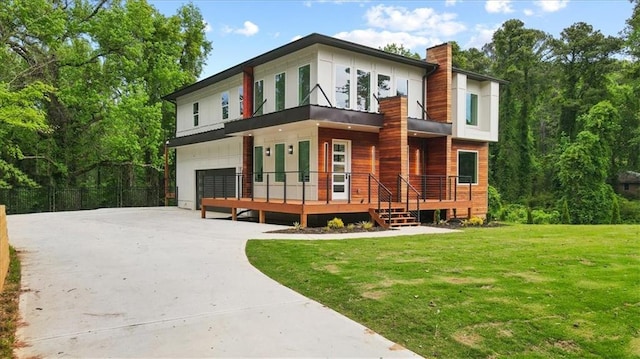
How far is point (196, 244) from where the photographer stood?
9688mm

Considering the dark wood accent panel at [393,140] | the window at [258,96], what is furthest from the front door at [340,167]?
the window at [258,96]

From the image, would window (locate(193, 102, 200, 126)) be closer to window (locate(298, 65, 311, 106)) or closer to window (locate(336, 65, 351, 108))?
window (locate(298, 65, 311, 106))

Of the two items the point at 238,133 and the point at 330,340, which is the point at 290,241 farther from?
the point at 238,133

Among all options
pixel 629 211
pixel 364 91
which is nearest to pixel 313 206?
pixel 364 91

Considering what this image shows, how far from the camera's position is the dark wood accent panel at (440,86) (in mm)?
17016

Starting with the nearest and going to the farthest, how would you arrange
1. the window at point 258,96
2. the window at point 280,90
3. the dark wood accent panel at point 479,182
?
1. the window at point 280,90
2. the window at point 258,96
3. the dark wood accent panel at point 479,182

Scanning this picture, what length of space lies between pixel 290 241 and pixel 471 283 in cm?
500

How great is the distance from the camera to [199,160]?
74.1 ft

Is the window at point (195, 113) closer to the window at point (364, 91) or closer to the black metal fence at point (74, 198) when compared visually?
the black metal fence at point (74, 198)

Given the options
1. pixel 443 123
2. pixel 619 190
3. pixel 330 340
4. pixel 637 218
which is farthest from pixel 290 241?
pixel 619 190

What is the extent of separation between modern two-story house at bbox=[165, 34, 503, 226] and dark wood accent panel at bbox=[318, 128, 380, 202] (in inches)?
1.5

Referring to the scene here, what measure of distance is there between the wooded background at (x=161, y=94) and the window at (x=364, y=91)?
1204cm

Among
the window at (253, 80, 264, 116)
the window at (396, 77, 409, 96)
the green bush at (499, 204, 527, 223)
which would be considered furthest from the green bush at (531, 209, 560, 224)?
the window at (253, 80, 264, 116)

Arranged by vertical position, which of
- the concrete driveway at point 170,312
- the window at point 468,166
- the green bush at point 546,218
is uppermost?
the window at point 468,166
